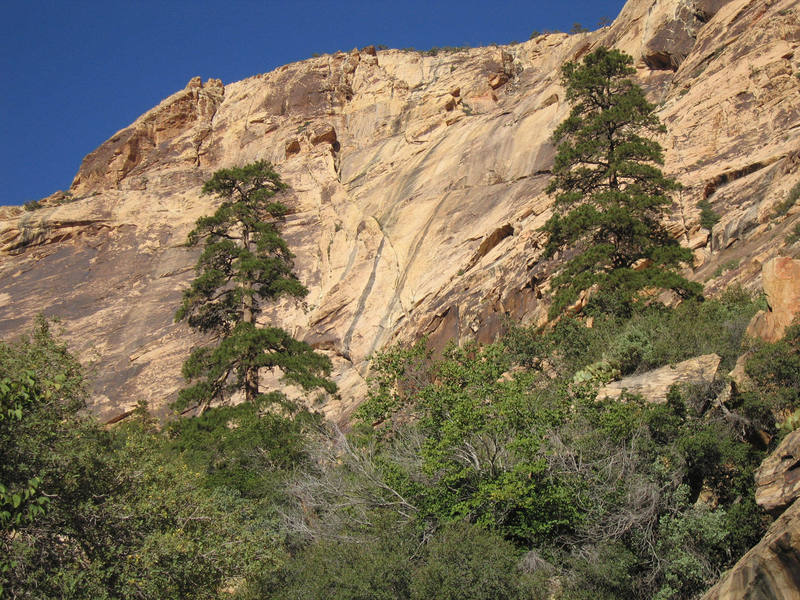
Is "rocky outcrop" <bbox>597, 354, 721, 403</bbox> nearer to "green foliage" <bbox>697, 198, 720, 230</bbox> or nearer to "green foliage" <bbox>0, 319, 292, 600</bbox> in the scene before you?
"green foliage" <bbox>0, 319, 292, 600</bbox>

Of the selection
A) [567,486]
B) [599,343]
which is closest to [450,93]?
[599,343]

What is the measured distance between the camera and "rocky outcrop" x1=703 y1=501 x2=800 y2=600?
6.23 meters

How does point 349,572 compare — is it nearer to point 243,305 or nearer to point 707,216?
point 243,305

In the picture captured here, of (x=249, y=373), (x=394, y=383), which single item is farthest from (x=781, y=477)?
(x=249, y=373)

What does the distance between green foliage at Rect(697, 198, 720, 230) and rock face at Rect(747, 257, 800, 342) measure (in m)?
10.1

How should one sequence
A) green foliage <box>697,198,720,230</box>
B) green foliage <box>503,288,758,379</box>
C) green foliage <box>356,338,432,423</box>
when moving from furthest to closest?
green foliage <box>697,198,720,230</box> < green foliage <box>356,338,432,423</box> < green foliage <box>503,288,758,379</box>

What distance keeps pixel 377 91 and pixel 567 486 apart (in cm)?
4262

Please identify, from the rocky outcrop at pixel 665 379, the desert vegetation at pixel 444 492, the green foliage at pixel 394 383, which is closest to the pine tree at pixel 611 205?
the desert vegetation at pixel 444 492

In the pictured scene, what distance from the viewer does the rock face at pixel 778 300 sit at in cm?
1270

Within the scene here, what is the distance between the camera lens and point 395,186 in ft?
125

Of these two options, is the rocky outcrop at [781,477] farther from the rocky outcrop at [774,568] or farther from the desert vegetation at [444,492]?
the desert vegetation at [444,492]

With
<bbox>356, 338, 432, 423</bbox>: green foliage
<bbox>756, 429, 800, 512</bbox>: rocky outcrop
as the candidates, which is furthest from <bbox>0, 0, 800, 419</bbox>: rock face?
<bbox>756, 429, 800, 512</bbox>: rocky outcrop

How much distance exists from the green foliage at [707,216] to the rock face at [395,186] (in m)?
0.32

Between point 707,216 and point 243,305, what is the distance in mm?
15057
